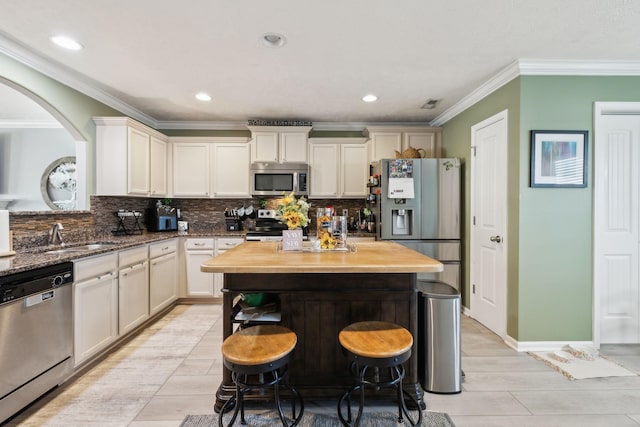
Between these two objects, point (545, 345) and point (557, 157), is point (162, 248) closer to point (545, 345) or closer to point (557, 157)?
point (545, 345)

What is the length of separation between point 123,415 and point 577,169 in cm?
393

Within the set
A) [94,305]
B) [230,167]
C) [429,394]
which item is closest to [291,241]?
[429,394]

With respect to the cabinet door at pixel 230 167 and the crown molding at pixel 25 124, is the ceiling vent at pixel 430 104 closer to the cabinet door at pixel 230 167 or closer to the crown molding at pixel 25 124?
the cabinet door at pixel 230 167

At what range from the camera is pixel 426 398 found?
6.73 feet

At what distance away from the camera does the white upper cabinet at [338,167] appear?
4520mm

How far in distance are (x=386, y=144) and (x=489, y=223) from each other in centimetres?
179

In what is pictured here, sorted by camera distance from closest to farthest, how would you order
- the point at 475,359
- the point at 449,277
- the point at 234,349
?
1. the point at 234,349
2. the point at 475,359
3. the point at 449,277

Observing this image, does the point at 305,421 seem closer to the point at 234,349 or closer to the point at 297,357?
the point at 297,357

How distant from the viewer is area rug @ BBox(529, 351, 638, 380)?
2322mm

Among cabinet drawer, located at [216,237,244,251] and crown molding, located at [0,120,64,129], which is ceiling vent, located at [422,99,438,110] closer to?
cabinet drawer, located at [216,237,244,251]

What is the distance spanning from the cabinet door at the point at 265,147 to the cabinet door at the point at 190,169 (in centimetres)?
72

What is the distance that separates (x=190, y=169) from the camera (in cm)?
448

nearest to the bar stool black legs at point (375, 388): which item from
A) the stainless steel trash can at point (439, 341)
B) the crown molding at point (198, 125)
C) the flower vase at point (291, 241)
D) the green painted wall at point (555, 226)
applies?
the stainless steel trash can at point (439, 341)

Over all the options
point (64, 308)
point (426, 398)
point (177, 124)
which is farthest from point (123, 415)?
point (177, 124)
